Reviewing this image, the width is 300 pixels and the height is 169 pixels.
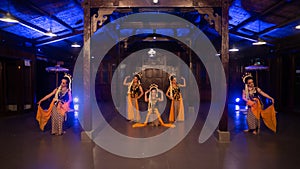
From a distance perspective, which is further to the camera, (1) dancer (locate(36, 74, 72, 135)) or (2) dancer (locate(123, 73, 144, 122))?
(2) dancer (locate(123, 73, 144, 122))

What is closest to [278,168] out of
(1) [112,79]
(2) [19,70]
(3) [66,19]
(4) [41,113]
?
(4) [41,113]

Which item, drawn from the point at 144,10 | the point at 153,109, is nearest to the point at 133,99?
the point at 153,109

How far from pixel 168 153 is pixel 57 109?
351 centimetres

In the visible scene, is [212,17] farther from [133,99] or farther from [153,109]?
[133,99]

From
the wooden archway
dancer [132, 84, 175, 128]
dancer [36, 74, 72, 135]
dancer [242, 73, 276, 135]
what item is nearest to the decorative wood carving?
the wooden archway

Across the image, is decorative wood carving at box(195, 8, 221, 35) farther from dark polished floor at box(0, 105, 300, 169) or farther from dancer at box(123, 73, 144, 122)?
dancer at box(123, 73, 144, 122)

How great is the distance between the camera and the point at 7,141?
207 inches

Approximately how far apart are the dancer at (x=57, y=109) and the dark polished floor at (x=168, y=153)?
299mm

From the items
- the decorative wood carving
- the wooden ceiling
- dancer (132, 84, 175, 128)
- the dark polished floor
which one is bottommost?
the dark polished floor

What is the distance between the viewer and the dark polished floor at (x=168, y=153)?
379 centimetres

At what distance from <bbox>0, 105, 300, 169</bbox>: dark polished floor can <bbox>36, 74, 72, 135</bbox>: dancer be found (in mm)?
299

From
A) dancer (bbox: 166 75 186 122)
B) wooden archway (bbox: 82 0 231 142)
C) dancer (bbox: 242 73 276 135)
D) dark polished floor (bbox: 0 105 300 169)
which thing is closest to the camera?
dark polished floor (bbox: 0 105 300 169)

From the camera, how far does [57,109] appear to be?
5969 mm

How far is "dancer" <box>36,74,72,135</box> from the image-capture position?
587 centimetres
